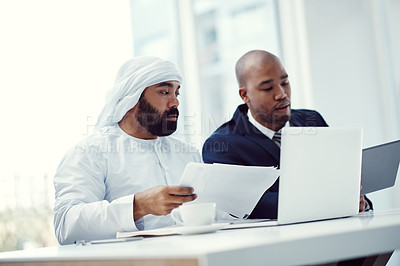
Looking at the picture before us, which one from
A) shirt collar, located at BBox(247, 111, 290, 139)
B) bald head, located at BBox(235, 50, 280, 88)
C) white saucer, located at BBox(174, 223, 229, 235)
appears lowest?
white saucer, located at BBox(174, 223, 229, 235)

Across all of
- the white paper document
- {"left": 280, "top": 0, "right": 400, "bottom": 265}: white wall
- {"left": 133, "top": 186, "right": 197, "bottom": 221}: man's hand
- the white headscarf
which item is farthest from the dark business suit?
{"left": 280, "top": 0, "right": 400, "bottom": 265}: white wall

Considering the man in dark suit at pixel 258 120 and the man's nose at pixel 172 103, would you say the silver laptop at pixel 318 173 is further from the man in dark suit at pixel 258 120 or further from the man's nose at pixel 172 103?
the man's nose at pixel 172 103

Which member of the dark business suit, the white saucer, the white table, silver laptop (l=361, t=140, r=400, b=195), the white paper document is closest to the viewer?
the white table

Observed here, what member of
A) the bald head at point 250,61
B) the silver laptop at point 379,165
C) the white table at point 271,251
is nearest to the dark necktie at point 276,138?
the bald head at point 250,61

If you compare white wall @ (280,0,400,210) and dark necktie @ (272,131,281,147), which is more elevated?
white wall @ (280,0,400,210)

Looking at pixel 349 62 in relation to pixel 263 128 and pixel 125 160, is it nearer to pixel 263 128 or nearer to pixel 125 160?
pixel 263 128

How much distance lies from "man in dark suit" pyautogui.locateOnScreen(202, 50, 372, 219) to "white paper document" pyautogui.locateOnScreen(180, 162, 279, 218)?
77 centimetres

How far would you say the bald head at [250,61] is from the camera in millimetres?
3053

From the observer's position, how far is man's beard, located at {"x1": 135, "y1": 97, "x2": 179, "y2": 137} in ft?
8.50

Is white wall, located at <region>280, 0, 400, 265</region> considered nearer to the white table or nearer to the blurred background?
the blurred background

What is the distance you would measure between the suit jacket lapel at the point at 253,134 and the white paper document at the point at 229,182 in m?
0.84

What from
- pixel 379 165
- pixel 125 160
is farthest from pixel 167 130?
pixel 379 165

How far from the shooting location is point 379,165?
208 centimetres

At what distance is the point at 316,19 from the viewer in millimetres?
4422
